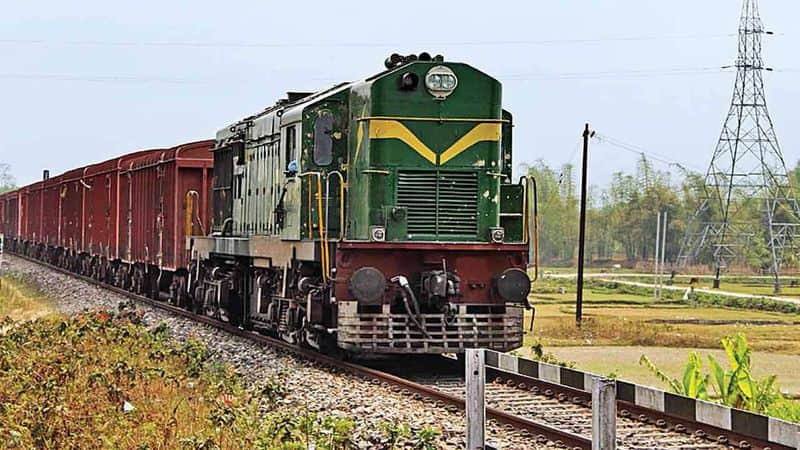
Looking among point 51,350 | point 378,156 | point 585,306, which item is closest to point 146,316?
point 51,350

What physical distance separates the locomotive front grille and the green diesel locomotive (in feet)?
0.04

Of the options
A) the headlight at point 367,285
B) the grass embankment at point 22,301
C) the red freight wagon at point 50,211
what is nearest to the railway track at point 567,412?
the headlight at point 367,285

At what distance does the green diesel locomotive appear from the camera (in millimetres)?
13828

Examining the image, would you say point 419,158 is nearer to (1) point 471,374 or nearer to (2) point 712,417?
(1) point 471,374

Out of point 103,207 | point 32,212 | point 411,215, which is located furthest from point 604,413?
point 32,212

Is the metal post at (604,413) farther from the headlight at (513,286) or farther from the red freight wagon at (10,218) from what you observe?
the red freight wagon at (10,218)

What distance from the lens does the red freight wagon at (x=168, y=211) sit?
24.3 metres

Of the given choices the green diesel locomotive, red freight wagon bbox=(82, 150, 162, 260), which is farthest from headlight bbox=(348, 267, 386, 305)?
red freight wagon bbox=(82, 150, 162, 260)

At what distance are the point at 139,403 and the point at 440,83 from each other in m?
5.22

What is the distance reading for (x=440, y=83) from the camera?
1417 cm

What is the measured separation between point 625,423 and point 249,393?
13.9ft

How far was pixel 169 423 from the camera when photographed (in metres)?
10.2

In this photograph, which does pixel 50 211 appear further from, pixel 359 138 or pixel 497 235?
pixel 497 235

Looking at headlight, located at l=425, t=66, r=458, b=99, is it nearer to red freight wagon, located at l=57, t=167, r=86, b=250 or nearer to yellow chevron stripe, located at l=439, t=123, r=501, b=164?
yellow chevron stripe, located at l=439, t=123, r=501, b=164
